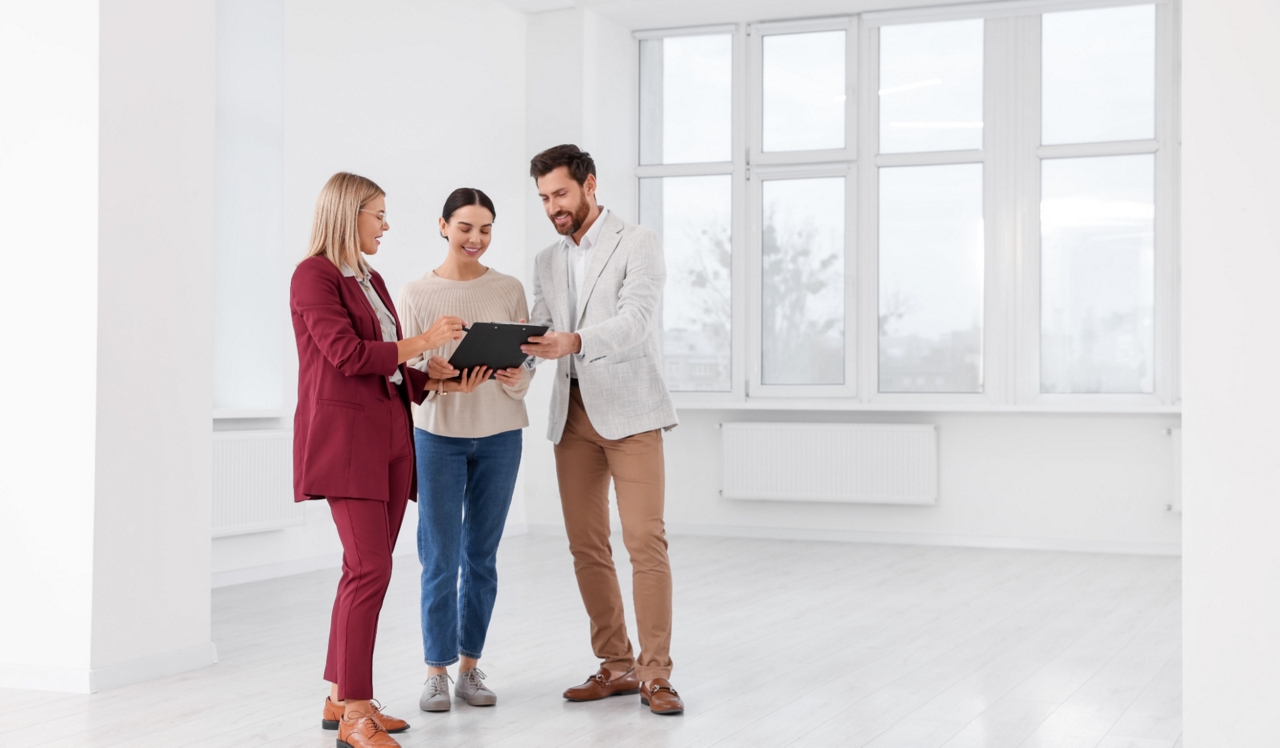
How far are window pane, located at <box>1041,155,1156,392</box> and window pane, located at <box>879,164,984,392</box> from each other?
1.42 ft

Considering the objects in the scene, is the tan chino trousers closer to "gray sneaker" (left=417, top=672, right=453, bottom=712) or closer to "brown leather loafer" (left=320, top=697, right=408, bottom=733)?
"gray sneaker" (left=417, top=672, right=453, bottom=712)

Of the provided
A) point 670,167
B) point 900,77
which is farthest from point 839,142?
point 670,167

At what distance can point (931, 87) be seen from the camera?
782 cm

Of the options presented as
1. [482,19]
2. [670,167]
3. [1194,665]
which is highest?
[482,19]

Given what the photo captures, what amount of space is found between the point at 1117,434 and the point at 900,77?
8.66 feet

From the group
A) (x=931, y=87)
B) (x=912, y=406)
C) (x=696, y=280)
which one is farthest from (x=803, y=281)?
(x=931, y=87)

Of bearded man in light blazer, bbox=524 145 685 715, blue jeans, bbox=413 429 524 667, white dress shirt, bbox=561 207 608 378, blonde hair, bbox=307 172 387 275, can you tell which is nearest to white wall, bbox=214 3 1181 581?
blue jeans, bbox=413 429 524 667

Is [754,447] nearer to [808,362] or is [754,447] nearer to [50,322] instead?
[808,362]

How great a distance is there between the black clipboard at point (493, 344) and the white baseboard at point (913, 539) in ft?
15.6

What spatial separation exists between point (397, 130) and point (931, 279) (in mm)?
3459

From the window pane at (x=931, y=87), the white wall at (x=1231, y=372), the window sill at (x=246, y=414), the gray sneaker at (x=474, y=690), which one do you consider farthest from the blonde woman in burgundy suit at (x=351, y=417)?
the window pane at (x=931, y=87)

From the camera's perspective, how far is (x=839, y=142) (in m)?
8.05

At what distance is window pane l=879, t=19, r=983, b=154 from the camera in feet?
25.4

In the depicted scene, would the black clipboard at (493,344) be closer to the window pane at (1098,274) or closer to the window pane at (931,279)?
the window pane at (931,279)
